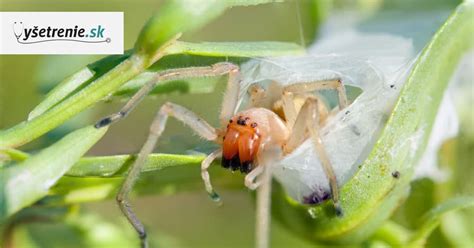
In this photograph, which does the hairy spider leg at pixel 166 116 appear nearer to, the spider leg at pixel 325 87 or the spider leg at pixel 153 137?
the spider leg at pixel 153 137

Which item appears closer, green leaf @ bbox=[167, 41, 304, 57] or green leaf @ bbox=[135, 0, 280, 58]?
green leaf @ bbox=[135, 0, 280, 58]

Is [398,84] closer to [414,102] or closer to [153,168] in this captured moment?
[414,102]

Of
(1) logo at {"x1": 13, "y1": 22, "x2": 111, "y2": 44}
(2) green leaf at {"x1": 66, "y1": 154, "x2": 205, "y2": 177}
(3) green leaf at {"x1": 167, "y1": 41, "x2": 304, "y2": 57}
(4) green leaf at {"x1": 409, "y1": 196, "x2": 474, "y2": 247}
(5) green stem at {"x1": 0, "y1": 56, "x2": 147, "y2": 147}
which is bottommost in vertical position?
(4) green leaf at {"x1": 409, "y1": 196, "x2": 474, "y2": 247}

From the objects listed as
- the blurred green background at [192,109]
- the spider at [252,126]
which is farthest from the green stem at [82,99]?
the blurred green background at [192,109]

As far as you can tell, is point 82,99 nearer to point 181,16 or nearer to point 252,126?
point 181,16

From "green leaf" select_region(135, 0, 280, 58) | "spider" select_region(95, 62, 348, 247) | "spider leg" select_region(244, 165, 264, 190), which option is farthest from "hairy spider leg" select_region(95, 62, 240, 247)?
"green leaf" select_region(135, 0, 280, 58)

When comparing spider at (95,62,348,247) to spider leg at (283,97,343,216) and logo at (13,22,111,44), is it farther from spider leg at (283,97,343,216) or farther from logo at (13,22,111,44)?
logo at (13,22,111,44)

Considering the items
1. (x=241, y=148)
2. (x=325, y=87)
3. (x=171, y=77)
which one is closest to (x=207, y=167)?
(x=241, y=148)
